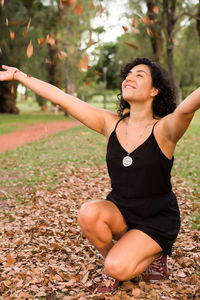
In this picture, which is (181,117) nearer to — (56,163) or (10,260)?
(10,260)

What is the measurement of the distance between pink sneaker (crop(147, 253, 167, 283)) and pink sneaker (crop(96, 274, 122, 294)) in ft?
1.15

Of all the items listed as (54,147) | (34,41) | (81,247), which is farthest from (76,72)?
(81,247)

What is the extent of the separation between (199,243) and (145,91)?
6.54 ft

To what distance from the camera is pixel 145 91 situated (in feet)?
10.8

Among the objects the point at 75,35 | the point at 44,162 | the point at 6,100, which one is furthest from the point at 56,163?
the point at 6,100

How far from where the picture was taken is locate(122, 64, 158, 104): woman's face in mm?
3215

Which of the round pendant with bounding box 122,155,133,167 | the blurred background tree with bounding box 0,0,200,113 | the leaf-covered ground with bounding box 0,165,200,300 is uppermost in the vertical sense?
the blurred background tree with bounding box 0,0,200,113

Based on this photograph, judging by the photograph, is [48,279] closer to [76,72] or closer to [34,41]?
[34,41]

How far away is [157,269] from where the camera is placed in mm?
3355

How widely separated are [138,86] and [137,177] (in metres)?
0.80

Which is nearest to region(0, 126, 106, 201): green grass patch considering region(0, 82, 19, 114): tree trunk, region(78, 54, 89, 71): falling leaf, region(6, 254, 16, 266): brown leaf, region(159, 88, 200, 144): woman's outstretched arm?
region(6, 254, 16, 266): brown leaf

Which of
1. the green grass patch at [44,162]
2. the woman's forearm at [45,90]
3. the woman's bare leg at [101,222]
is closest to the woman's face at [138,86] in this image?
the woman's forearm at [45,90]

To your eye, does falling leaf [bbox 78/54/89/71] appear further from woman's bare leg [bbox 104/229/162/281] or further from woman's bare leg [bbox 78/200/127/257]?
woman's bare leg [bbox 104/229/162/281]

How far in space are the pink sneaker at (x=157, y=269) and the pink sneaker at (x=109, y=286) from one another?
35 cm
